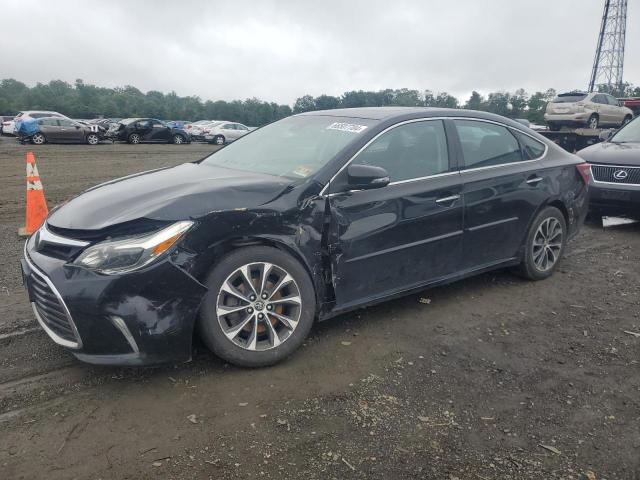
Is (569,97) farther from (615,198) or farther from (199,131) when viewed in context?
(199,131)

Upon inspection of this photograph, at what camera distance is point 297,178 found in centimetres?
361

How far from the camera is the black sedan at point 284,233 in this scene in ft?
9.73

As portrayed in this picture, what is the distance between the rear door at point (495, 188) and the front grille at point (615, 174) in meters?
3.03

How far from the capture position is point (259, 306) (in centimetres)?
329

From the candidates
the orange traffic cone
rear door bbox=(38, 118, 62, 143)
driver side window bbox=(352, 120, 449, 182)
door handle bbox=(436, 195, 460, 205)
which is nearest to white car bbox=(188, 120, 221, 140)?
rear door bbox=(38, 118, 62, 143)

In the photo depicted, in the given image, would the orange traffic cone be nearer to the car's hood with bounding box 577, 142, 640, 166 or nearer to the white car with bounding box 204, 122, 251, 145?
the car's hood with bounding box 577, 142, 640, 166

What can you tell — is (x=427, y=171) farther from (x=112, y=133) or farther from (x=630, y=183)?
(x=112, y=133)

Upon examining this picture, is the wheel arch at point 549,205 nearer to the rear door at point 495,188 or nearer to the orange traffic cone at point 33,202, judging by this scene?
the rear door at point 495,188

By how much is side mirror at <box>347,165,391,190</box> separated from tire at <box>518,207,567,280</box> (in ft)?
6.70

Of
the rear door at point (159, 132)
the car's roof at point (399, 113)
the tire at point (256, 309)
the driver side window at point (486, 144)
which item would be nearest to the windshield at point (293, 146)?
the car's roof at point (399, 113)

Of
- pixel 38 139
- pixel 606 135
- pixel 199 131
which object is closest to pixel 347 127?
Result: pixel 606 135

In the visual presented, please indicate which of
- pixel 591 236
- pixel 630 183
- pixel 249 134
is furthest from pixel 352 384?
pixel 630 183

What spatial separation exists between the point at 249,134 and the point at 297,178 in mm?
1475

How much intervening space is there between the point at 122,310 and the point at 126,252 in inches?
12.7
